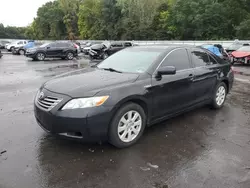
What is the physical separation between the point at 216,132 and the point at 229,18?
39310mm

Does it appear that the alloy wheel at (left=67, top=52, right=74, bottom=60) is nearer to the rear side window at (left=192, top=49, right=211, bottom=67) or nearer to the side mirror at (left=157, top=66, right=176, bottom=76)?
the rear side window at (left=192, top=49, right=211, bottom=67)

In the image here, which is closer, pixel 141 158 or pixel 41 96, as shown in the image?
pixel 141 158

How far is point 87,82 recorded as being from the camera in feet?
12.0

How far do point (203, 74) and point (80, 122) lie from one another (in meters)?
2.99

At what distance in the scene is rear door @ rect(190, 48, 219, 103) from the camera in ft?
16.0

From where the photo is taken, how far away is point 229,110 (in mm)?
5688

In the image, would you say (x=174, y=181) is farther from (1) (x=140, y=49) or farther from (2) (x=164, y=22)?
(2) (x=164, y=22)

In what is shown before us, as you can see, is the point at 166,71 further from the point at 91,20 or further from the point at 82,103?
the point at 91,20

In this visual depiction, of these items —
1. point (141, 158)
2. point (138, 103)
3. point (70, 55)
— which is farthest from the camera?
point (70, 55)

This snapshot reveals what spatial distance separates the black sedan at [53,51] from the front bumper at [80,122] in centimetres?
1683

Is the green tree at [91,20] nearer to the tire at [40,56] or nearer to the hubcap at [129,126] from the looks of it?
the tire at [40,56]

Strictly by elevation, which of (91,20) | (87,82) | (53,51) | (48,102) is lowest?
(53,51)

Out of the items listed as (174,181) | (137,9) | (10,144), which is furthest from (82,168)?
(137,9)

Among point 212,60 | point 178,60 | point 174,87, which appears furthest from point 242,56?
point 174,87
